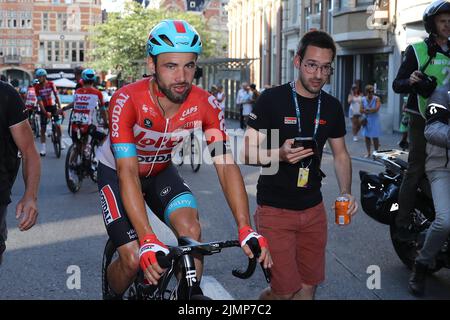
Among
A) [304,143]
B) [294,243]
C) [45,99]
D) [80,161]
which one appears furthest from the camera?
[45,99]

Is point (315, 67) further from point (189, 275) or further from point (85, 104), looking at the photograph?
point (85, 104)

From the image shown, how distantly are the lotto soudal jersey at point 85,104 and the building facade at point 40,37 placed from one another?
9494 cm

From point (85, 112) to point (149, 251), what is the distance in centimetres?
942

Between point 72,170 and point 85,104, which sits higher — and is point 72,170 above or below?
below

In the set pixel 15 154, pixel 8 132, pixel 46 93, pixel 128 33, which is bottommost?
pixel 15 154

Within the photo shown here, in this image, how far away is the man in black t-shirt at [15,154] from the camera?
14.0 feet

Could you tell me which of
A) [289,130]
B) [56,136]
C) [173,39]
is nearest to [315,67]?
[289,130]

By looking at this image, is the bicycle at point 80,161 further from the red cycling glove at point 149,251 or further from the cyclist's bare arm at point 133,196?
the red cycling glove at point 149,251

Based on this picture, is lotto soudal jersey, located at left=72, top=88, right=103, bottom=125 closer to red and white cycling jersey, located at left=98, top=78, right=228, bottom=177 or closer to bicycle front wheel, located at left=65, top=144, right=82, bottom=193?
bicycle front wheel, located at left=65, top=144, right=82, bottom=193

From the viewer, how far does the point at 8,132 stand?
14.1 ft

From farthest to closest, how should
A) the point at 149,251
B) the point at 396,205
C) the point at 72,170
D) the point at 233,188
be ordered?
the point at 72,170 < the point at 396,205 < the point at 233,188 < the point at 149,251

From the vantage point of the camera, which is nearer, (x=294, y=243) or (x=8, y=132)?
(x=8, y=132)

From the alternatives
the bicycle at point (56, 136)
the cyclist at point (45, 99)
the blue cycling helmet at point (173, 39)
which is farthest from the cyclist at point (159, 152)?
the cyclist at point (45, 99)
